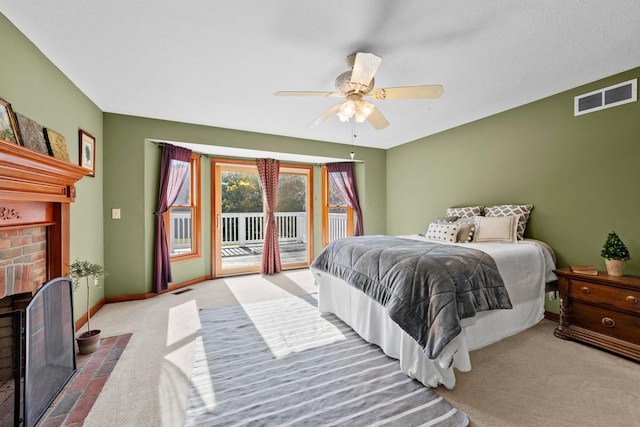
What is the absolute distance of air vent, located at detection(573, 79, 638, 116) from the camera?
246 cm

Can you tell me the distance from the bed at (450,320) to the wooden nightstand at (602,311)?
10.2 inches

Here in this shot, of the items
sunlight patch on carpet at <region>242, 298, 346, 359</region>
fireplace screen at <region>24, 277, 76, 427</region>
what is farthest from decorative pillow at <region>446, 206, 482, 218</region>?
fireplace screen at <region>24, 277, 76, 427</region>

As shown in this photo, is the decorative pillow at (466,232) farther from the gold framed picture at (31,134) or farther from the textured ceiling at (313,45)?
the gold framed picture at (31,134)

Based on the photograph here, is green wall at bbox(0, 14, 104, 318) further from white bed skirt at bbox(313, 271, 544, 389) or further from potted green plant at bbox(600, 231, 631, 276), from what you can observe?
potted green plant at bbox(600, 231, 631, 276)

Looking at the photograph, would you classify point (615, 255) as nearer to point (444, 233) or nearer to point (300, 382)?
point (444, 233)

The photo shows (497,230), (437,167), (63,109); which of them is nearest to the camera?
(63,109)

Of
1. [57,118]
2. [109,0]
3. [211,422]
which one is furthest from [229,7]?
[211,422]

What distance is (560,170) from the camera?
2949 mm

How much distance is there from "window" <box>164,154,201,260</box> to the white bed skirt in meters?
2.49

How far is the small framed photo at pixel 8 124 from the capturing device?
1684 mm

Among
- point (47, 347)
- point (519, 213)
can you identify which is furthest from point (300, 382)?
point (519, 213)

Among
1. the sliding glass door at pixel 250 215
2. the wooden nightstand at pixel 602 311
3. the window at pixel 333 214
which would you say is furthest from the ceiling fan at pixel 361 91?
the window at pixel 333 214

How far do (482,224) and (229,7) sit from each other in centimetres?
329

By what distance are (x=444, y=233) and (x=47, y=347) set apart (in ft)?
12.2
